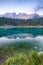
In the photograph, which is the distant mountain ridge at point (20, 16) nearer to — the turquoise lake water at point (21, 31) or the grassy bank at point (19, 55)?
the turquoise lake water at point (21, 31)

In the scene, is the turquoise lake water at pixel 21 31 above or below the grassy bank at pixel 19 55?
above

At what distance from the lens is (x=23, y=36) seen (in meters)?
2.10

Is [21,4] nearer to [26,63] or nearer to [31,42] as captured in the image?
[31,42]

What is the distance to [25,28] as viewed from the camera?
6.97 feet

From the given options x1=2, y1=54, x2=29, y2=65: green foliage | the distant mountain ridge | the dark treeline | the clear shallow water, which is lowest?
x1=2, y1=54, x2=29, y2=65: green foliage

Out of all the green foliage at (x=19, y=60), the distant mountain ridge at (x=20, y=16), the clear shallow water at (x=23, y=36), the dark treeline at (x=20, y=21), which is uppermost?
the distant mountain ridge at (x=20, y=16)

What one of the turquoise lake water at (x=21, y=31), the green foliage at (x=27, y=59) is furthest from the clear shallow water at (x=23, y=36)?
the green foliage at (x=27, y=59)

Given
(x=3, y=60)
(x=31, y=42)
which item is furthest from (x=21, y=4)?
(x=3, y=60)

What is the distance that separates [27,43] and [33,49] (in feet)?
0.43

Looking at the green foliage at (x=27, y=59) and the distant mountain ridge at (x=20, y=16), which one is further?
the distant mountain ridge at (x=20, y=16)

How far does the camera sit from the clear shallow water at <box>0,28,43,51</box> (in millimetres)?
2098

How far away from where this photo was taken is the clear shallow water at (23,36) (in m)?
2.10

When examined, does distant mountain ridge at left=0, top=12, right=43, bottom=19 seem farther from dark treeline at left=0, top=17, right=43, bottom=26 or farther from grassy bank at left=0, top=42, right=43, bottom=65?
grassy bank at left=0, top=42, right=43, bottom=65

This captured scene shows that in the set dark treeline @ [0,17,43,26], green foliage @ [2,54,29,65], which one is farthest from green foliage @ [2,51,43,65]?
dark treeline @ [0,17,43,26]
